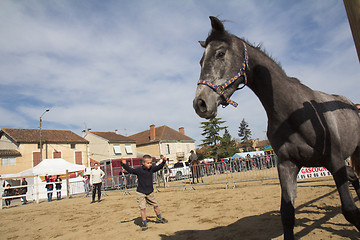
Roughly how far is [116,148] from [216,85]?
1793 inches

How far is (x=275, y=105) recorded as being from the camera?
269cm

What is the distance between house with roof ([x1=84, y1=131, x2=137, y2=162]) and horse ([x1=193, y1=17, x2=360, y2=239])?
145 ft

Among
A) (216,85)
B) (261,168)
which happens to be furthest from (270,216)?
→ (261,168)

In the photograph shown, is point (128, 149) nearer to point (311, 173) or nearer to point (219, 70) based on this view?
point (311, 173)

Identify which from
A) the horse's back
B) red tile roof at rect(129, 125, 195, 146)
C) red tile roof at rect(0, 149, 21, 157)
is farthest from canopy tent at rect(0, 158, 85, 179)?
red tile roof at rect(129, 125, 195, 146)

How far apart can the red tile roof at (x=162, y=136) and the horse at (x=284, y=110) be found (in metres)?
47.6

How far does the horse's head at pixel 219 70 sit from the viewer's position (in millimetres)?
2308

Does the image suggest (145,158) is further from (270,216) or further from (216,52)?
(216,52)

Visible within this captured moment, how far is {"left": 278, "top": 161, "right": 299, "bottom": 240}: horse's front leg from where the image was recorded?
2.58m

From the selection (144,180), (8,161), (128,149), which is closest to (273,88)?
(144,180)

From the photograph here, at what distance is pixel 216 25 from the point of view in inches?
105

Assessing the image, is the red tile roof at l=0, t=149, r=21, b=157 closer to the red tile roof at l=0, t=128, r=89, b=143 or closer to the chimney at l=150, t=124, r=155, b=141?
the red tile roof at l=0, t=128, r=89, b=143

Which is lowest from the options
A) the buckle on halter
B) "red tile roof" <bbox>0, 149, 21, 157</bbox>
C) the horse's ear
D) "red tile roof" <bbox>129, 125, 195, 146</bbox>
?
the buckle on halter

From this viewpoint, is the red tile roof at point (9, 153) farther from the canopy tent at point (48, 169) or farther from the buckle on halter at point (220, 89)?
the buckle on halter at point (220, 89)
